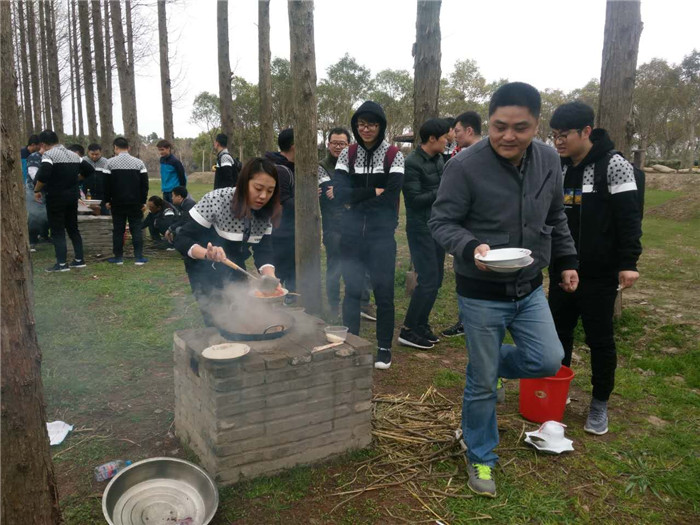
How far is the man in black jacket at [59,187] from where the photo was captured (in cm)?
740

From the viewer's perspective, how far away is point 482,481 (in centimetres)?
265

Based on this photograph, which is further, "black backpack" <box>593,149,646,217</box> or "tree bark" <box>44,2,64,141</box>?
"tree bark" <box>44,2,64,141</box>

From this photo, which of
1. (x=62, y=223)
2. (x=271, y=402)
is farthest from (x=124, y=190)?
(x=271, y=402)

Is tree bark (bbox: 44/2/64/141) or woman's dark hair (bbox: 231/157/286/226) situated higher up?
tree bark (bbox: 44/2/64/141)

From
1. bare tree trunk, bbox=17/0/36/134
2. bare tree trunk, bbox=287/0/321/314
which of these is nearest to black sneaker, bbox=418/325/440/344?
bare tree trunk, bbox=287/0/321/314

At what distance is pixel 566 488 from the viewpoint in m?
2.72

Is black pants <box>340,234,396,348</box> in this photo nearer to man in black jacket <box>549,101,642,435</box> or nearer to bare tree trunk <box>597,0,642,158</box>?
man in black jacket <box>549,101,642,435</box>

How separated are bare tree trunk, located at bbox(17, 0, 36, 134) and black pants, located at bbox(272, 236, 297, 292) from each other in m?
19.1

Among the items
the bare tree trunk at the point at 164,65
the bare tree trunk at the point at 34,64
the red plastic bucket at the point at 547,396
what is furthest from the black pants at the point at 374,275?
A: the bare tree trunk at the point at 34,64

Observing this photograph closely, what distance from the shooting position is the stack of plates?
7.35ft

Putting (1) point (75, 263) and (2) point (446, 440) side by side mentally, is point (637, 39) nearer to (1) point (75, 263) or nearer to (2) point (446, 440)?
(2) point (446, 440)

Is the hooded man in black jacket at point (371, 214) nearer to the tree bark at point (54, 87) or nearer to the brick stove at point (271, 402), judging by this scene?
the brick stove at point (271, 402)

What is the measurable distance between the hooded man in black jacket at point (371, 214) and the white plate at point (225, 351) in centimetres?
177

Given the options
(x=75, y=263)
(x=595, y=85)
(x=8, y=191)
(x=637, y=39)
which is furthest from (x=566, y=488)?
(x=595, y=85)
